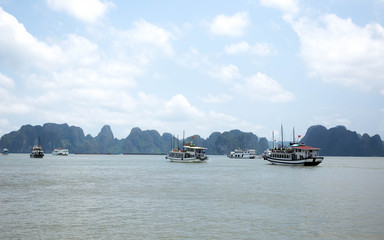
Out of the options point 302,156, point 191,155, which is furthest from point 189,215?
point 191,155

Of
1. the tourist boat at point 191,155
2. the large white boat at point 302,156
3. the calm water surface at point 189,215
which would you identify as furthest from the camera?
the tourist boat at point 191,155

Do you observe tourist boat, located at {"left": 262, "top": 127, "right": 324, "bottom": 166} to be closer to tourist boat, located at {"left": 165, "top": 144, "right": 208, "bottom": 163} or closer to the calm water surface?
tourist boat, located at {"left": 165, "top": 144, "right": 208, "bottom": 163}

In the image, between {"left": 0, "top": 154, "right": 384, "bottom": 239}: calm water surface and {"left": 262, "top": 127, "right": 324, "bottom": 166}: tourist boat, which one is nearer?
{"left": 0, "top": 154, "right": 384, "bottom": 239}: calm water surface

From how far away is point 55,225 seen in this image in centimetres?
2656

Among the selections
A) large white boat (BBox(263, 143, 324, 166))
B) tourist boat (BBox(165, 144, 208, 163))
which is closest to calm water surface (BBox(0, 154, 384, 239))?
large white boat (BBox(263, 143, 324, 166))

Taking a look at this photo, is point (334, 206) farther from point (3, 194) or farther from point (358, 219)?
point (3, 194)

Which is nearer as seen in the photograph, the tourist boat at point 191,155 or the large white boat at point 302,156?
the large white boat at point 302,156

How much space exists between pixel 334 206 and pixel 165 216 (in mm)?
18246

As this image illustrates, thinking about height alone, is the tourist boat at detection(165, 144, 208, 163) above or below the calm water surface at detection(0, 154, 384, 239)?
above

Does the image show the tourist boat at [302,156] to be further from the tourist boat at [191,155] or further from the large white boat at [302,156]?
the tourist boat at [191,155]

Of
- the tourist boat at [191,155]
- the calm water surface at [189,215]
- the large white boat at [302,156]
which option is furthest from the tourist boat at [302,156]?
the calm water surface at [189,215]

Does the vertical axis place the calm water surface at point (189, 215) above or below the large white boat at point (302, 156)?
below

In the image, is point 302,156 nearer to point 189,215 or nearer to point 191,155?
point 191,155

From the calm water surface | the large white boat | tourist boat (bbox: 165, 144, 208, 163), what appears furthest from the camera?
tourist boat (bbox: 165, 144, 208, 163)
